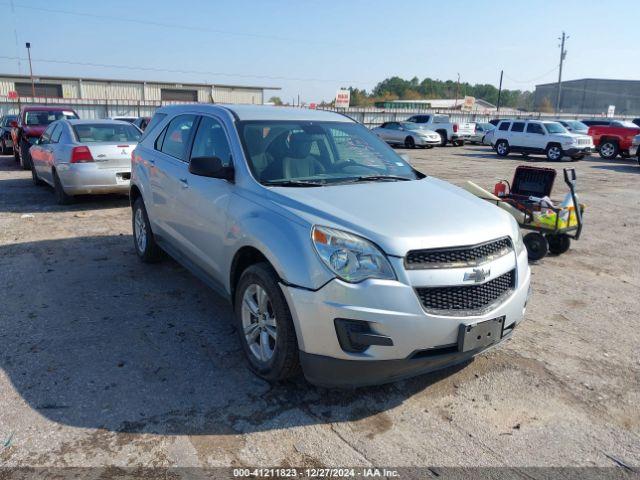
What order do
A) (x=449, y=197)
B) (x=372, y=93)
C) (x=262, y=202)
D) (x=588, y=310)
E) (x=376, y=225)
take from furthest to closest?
(x=372, y=93) → (x=588, y=310) → (x=449, y=197) → (x=262, y=202) → (x=376, y=225)

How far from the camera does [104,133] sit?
982 centimetres

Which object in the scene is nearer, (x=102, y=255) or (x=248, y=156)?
(x=248, y=156)

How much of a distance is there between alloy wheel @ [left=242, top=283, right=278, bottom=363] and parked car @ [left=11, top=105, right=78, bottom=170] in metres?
13.0

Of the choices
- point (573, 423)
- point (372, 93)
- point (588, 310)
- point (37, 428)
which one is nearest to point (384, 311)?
point (573, 423)

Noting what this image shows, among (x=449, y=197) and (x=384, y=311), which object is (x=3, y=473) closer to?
(x=384, y=311)

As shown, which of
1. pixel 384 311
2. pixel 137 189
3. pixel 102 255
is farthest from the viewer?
pixel 102 255

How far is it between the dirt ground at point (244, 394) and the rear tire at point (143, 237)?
1.08 feet

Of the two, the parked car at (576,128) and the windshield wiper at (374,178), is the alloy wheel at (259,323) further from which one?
the parked car at (576,128)

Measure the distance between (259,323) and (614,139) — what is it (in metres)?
24.8

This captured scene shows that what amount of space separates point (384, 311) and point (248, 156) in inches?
69.3

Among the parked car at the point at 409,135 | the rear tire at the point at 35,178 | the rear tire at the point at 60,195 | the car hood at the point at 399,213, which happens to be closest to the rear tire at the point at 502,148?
the parked car at the point at 409,135

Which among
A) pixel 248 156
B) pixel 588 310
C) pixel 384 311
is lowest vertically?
pixel 588 310

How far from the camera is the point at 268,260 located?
3.21m

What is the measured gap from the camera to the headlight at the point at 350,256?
2.88 meters
